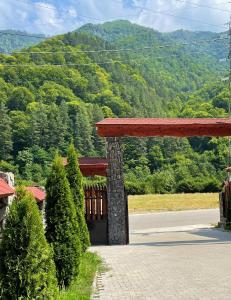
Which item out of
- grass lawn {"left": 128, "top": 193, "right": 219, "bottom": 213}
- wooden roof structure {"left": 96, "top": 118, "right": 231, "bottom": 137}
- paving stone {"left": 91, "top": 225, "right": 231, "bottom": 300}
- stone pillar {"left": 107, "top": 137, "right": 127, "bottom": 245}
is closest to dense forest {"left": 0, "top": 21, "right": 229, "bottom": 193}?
grass lawn {"left": 128, "top": 193, "right": 219, "bottom": 213}

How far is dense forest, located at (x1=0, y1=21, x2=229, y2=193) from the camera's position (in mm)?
62969

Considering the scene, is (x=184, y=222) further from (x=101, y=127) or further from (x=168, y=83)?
(x=168, y=83)

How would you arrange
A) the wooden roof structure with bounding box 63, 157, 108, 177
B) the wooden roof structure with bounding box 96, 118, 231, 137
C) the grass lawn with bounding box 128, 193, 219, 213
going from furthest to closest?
the grass lawn with bounding box 128, 193, 219, 213 < the wooden roof structure with bounding box 63, 157, 108, 177 < the wooden roof structure with bounding box 96, 118, 231, 137

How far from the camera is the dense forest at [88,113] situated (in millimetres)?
62969

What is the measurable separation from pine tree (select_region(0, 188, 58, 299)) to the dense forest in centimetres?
4609

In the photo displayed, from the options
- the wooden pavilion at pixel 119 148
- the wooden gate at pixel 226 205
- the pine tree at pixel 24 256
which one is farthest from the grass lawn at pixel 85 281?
the wooden gate at pixel 226 205

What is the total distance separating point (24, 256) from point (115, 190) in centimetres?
1188

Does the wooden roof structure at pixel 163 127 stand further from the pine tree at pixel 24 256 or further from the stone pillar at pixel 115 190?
the pine tree at pixel 24 256

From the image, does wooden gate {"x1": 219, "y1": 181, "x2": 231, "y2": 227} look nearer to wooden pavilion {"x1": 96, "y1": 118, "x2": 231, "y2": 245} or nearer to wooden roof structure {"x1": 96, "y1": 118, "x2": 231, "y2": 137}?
wooden roof structure {"x1": 96, "y1": 118, "x2": 231, "y2": 137}

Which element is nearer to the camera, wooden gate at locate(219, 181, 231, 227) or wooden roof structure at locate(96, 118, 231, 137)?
wooden roof structure at locate(96, 118, 231, 137)

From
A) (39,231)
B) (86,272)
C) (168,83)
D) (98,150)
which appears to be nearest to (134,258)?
(86,272)

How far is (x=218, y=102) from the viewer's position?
72500mm

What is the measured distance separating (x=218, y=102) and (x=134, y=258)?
60.8 metres

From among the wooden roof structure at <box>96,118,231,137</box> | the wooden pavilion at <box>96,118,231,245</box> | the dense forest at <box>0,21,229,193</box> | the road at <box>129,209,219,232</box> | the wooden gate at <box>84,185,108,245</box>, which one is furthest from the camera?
the dense forest at <box>0,21,229,193</box>
